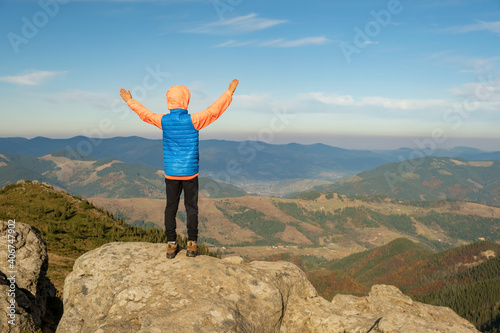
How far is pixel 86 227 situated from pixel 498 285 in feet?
742

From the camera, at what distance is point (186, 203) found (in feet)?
36.9

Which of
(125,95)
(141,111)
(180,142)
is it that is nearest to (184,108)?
(180,142)

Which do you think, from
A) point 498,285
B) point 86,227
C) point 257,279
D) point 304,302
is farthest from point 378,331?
point 498,285

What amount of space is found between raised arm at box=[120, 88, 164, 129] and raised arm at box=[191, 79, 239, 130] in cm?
140

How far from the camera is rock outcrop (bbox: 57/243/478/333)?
816cm

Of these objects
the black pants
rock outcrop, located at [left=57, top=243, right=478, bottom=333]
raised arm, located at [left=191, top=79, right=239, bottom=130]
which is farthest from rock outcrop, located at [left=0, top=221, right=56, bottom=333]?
raised arm, located at [left=191, top=79, right=239, bottom=130]

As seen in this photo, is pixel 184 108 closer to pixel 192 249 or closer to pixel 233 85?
pixel 233 85

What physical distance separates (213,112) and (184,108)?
1.17 metres

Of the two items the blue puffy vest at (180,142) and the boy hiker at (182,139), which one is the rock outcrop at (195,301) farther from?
the blue puffy vest at (180,142)

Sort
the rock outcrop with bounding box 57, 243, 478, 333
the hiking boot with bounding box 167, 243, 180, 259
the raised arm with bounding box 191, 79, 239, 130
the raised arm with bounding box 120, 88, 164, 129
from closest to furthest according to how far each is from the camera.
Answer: the rock outcrop with bounding box 57, 243, 478, 333 < the raised arm with bounding box 191, 79, 239, 130 < the raised arm with bounding box 120, 88, 164, 129 < the hiking boot with bounding box 167, 243, 180, 259

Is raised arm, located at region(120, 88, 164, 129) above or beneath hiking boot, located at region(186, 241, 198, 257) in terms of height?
above

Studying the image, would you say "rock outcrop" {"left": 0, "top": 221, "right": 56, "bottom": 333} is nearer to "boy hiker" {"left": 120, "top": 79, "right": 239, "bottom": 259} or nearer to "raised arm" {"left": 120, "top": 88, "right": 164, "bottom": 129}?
"boy hiker" {"left": 120, "top": 79, "right": 239, "bottom": 259}

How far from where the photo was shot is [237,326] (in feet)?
27.0

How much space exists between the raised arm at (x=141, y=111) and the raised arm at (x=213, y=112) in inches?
55.2
